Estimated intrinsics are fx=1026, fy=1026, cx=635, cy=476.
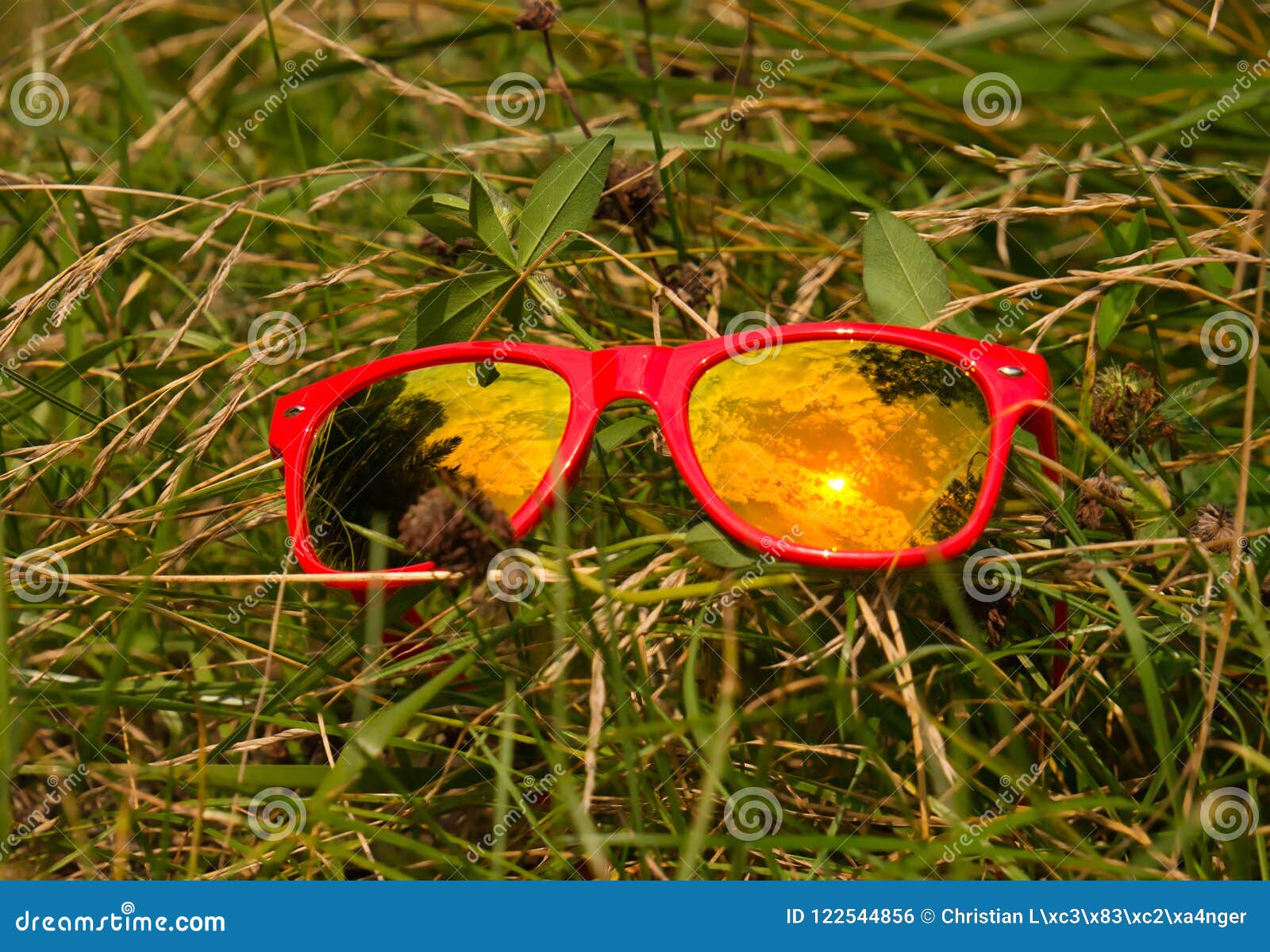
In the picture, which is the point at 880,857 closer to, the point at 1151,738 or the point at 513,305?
the point at 1151,738

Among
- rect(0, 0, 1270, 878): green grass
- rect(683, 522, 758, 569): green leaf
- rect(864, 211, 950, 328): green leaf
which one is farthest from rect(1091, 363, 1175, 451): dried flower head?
rect(683, 522, 758, 569): green leaf

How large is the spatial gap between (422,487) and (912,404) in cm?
76

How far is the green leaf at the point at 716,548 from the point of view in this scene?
144cm

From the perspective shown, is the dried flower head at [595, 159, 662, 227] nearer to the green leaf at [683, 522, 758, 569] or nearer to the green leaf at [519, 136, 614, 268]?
the green leaf at [519, 136, 614, 268]

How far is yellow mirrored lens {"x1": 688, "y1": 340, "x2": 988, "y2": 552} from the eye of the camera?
1.44 meters

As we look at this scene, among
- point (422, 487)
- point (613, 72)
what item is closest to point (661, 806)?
point (422, 487)

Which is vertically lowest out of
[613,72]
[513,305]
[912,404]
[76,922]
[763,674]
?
[763,674]

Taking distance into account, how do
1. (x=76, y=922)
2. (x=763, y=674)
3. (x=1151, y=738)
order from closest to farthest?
(x=76, y=922) → (x=1151, y=738) → (x=763, y=674)

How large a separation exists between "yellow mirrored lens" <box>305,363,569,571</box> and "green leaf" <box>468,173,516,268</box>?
7.4 inches

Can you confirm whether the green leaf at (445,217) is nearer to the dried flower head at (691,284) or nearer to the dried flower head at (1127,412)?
the dried flower head at (691,284)

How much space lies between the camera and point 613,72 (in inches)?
89.3

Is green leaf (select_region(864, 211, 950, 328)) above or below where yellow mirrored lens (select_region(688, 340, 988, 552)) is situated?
above

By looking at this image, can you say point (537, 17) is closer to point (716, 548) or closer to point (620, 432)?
point (620, 432)

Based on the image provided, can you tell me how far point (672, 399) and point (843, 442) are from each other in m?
0.27
